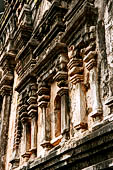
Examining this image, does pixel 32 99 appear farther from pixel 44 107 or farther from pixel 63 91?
pixel 63 91

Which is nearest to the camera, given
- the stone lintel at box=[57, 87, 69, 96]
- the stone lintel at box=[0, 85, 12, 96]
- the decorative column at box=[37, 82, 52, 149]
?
the stone lintel at box=[57, 87, 69, 96]

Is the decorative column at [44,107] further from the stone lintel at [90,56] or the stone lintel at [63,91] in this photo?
the stone lintel at [90,56]

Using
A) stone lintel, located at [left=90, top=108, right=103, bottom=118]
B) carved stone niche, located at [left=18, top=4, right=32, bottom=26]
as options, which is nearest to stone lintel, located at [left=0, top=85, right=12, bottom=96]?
carved stone niche, located at [left=18, top=4, right=32, bottom=26]

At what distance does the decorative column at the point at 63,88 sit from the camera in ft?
16.7

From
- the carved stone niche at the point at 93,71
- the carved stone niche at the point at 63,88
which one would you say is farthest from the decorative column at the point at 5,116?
the carved stone niche at the point at 93,71

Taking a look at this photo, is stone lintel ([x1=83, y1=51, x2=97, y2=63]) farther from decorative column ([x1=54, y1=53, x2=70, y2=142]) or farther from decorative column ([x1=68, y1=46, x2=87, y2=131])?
decorative column ([x1=54, y1=53, x2=70, y2=142])

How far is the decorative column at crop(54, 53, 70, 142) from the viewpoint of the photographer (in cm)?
510

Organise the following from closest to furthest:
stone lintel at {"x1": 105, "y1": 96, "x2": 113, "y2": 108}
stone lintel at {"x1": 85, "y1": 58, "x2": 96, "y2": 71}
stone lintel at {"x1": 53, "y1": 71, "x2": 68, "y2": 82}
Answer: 1. stone lintel at {"x1": 105, "y1": 96, "x2": 113, "y2": 108}
2. stone lintel at {"x1": 85, "y1": 58, "x2": 96, "y2": 71}
3. stone lintel at {"x1": 53, "y1": 71, "x2": 68, "y2": 82}

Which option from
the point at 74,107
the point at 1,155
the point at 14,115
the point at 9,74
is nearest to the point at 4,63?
the point at 9,74

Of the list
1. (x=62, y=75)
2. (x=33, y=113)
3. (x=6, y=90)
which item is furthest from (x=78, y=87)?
(x=6, y=90)

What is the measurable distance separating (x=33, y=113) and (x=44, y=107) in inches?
19.2

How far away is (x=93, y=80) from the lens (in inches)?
183

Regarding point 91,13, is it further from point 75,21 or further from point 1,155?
point 1,155

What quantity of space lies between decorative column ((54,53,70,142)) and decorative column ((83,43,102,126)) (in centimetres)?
62
